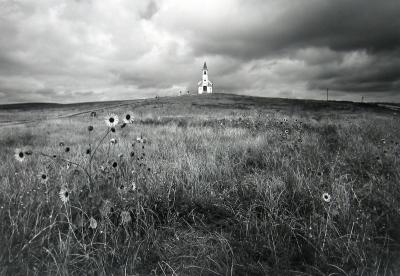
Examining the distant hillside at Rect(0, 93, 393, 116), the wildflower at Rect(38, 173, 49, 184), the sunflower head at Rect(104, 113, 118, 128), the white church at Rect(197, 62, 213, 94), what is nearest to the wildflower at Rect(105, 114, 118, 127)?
the sunflower head at Rect(104, 113, 118, 128)

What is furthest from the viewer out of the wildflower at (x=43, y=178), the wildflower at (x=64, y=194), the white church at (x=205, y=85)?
the white church at (x=205, y=85)

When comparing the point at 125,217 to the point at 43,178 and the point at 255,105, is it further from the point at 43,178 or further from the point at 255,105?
the point at 255,105

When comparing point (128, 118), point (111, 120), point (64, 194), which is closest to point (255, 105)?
point (128, 118)

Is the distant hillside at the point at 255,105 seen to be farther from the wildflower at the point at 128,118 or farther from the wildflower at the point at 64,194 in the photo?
the wildflower at the point at 64,194

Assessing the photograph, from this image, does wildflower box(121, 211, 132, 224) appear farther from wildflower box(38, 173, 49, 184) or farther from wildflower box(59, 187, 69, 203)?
wildflower box(38, 173, 49, 184)

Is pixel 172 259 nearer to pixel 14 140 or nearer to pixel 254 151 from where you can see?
pixel 254 151

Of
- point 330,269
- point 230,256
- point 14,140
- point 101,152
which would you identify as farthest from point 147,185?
point 14,140

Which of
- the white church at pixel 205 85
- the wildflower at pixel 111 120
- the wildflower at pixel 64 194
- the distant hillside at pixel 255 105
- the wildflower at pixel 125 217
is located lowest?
the wildflower at pixel 125 217

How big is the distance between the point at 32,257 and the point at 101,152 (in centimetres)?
397

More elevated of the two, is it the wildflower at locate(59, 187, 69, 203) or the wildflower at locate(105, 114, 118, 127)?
the wildflower at locate(105, 114, 118, 127)

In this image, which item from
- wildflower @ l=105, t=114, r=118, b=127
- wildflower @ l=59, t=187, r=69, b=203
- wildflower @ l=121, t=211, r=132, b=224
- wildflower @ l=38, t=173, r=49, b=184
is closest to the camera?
wildflower @ l=121, t=211, r=132, b=224

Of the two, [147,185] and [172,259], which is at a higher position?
[147,185]

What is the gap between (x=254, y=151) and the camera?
473cm

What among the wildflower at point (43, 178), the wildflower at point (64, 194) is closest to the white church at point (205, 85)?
the wildflower at point (43, 178)
